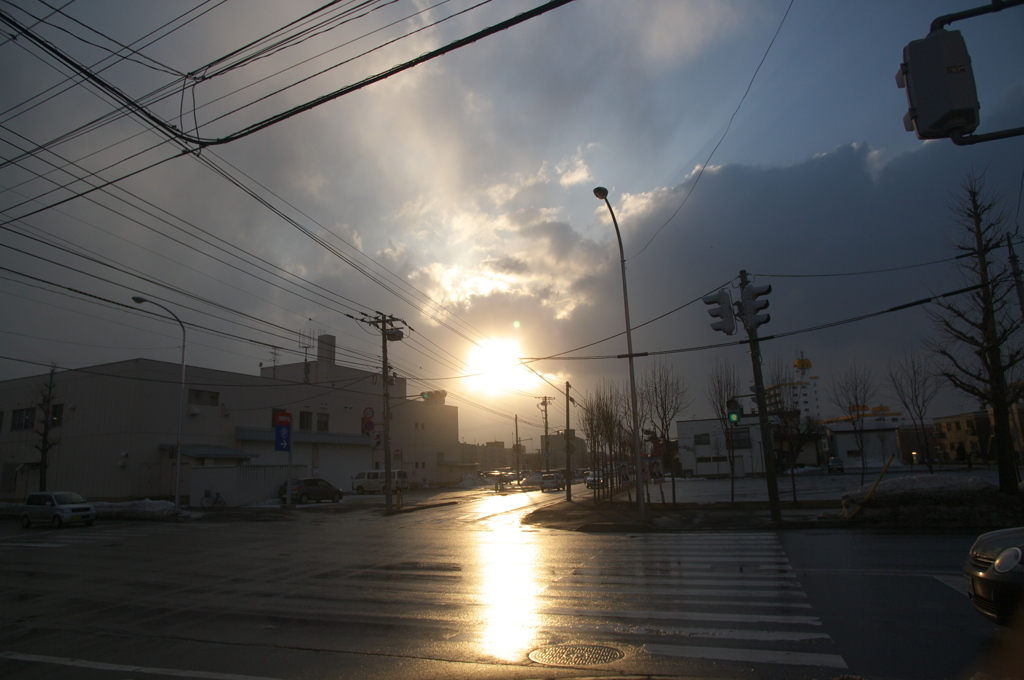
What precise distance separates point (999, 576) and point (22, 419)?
60559mm

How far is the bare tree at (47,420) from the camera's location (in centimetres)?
3991

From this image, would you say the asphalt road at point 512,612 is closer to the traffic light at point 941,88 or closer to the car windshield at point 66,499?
the traffic light at point 941,88

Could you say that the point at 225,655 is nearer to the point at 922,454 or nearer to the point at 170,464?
the point at 170,464

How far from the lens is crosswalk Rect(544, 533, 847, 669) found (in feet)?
20.0

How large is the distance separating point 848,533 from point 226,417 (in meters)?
43.9

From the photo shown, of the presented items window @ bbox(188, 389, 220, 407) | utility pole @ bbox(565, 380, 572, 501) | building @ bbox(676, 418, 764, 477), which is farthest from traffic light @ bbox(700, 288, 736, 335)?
building @ bbox(676, 418, 764, 477)

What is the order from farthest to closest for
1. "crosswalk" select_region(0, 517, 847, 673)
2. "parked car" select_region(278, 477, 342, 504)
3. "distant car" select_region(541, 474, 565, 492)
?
"distant car" select_region(541, 474, 565, 492) < "parked car" select_region(278, 477, 342, 504) < "crosswalk" select_region(0, 517, 847, 673)

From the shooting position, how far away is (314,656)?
6.41m

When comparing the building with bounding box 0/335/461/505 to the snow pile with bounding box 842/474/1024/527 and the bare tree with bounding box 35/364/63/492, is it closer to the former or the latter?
the bare tree with bounding box 35/364/63/492

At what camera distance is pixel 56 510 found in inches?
1035

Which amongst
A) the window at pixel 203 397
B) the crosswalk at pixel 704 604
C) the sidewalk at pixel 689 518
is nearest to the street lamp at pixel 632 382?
the sidewalk at pixel 689 518

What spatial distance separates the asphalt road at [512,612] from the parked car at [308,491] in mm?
22275

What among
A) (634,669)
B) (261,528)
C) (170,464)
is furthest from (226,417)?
(634,669)

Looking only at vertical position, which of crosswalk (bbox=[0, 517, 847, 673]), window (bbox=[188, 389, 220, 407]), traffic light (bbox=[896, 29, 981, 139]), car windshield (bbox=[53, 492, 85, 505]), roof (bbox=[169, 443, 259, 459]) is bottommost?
crosswalk (bbox=[0, 517, 847, 673])
